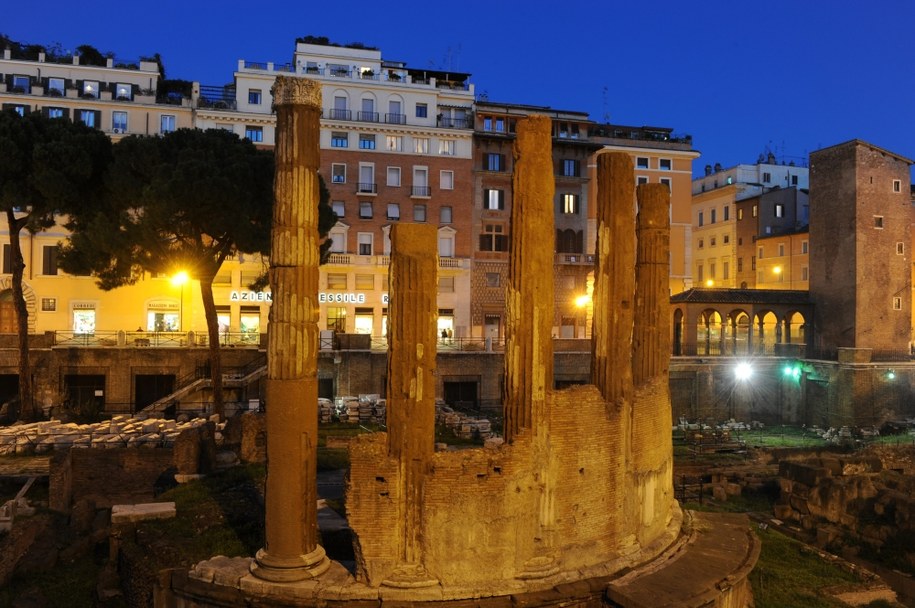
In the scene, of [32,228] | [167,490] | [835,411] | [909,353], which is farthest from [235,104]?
[909,353]

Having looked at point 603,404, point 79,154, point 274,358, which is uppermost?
point 79,154

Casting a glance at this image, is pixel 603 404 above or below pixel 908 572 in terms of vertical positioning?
above

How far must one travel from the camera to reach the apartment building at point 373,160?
38312 millimetres

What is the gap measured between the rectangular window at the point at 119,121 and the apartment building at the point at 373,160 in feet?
12.4

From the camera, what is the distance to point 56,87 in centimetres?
3694

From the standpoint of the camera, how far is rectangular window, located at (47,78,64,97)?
36.3 m

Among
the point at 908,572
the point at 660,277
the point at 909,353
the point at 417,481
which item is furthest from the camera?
the point at 909,353

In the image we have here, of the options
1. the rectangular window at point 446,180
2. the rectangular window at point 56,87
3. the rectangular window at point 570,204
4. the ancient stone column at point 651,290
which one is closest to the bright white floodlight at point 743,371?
the rectangular window at point 570,204

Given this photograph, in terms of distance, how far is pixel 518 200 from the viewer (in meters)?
10.2

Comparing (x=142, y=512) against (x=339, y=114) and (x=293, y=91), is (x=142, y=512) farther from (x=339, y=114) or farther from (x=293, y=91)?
(x=339, y=114)

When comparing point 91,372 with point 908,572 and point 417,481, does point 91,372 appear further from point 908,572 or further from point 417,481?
point 908,572

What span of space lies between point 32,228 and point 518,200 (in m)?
22.3

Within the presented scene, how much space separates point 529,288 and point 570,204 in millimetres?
33574

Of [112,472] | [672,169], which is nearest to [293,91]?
[112,472]
